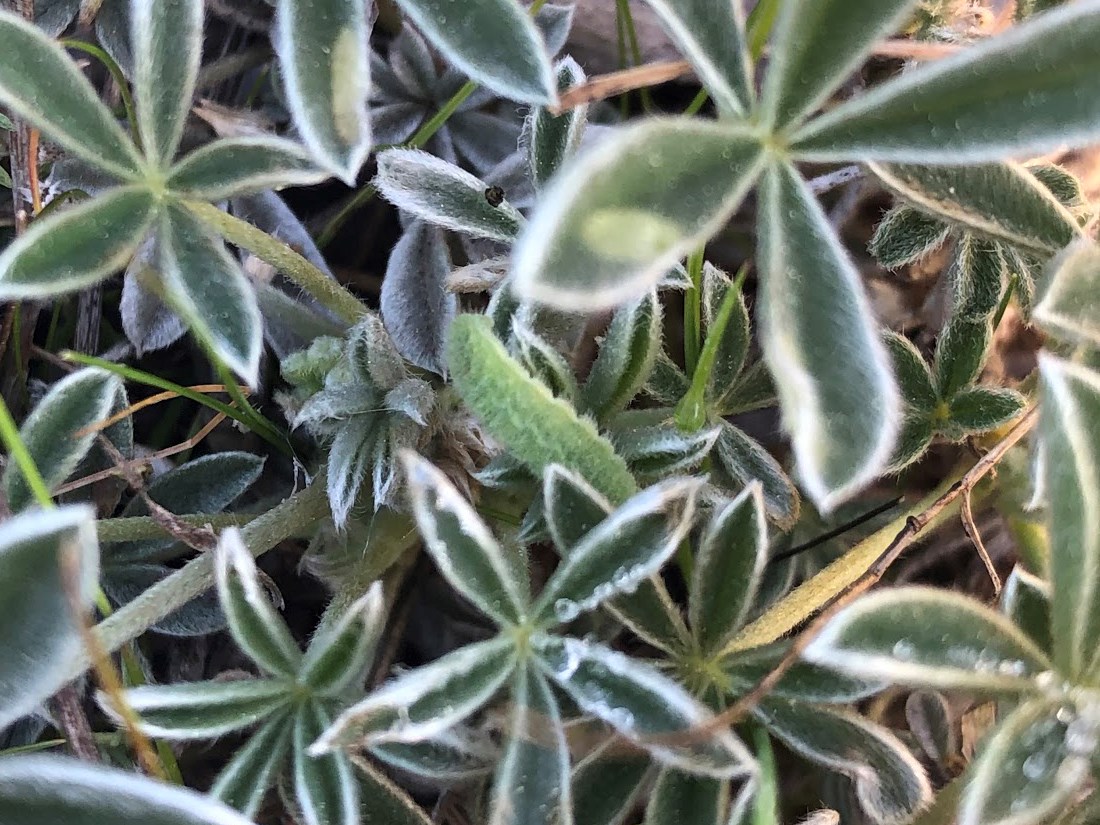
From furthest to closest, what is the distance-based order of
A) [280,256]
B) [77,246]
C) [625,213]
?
[280,256], [77,246], [625,213]

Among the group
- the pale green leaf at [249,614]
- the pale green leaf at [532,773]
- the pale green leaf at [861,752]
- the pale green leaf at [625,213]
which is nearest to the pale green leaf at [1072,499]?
the pale green leaf at [861,752]

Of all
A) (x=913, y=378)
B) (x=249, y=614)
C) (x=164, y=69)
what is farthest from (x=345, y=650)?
(x=913, y=378)

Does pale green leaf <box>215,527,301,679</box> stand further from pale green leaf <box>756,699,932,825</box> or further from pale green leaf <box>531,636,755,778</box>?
pale green leaf <box>756,699,932,825</box>

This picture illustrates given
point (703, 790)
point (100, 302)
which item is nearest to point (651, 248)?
point (703, 790)

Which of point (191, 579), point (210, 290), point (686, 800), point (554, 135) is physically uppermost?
point (554, 135)

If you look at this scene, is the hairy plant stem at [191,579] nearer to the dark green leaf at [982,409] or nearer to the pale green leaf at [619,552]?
the pale green leaf at [619,552]

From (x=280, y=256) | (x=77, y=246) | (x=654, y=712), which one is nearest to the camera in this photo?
(x=654, y=712)

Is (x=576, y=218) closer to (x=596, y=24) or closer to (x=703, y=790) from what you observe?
(x=703, y=790)

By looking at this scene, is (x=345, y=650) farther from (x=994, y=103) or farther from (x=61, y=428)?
(x=994, y=103)

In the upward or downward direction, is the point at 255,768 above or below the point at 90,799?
below
